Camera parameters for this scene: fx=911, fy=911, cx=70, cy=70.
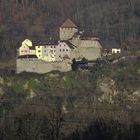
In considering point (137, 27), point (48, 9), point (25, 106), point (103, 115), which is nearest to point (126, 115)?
point (103, 115)

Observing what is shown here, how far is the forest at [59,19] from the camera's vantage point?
52.9m

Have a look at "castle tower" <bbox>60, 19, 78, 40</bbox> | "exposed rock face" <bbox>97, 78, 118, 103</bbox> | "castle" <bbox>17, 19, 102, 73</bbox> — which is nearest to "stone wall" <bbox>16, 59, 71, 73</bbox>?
"castle" <bbox>17, 19, 102, 73</bbox>

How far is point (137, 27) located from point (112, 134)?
79.2ft

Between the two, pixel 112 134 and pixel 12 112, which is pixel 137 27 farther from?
pixel 112 134

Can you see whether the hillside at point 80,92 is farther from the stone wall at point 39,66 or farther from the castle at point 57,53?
the castle at point 57,53

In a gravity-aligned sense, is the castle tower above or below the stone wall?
above

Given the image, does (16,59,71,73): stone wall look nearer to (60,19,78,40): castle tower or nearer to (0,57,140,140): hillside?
(0,57,140,140): hillside

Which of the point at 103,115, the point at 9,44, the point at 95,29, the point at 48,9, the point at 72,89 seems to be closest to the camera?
the point at 103,115

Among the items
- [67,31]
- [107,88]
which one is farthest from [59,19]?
[107,88]

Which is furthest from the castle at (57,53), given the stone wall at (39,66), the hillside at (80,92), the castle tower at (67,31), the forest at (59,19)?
the forest at (59,19)

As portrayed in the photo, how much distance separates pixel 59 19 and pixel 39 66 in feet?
52.6

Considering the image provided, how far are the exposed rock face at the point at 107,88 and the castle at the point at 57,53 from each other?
1.89 meters

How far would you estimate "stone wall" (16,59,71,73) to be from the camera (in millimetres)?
44781

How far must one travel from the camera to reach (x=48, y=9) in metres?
63.9
